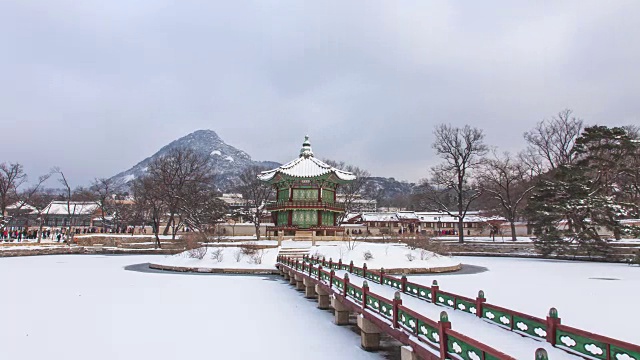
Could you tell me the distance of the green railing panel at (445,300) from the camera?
30.9 ft

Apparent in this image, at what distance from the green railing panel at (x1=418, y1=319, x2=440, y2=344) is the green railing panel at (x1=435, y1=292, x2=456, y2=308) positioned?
2714mm

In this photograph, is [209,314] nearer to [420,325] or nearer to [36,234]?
[420,325]

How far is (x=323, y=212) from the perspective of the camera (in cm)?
4291

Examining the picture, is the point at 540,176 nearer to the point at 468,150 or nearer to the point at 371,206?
the point at 468,150

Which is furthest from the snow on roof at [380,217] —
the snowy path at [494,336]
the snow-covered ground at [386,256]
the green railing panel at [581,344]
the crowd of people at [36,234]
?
the green railing panel at [581,344]

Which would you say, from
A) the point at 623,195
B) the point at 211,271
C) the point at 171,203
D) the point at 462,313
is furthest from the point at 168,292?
the point at 623,195

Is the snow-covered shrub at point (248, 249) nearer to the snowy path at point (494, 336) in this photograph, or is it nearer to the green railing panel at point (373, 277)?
the green railing panel at point (373, 277)

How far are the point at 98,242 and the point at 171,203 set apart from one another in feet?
30.8

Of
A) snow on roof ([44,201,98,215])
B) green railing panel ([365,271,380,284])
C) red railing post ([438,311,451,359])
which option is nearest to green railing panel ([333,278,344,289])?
green railing panel ([365,271,380,284])

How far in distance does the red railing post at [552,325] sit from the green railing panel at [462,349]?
5.20 ft

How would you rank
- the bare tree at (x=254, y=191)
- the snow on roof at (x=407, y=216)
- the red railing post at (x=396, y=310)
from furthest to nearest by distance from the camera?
the snow on roof at (x=407, y=216)
the bare tree at (x=254, y=191)
the red railing post at (x=396, y=310)

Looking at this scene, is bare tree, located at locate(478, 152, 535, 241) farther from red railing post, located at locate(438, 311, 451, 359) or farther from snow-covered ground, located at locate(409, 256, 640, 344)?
red railing post, located at locate(438, 311, 451, 359)

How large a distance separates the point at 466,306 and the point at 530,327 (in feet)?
6.83

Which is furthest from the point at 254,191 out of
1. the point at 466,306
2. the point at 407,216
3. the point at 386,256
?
the point at 466,306
